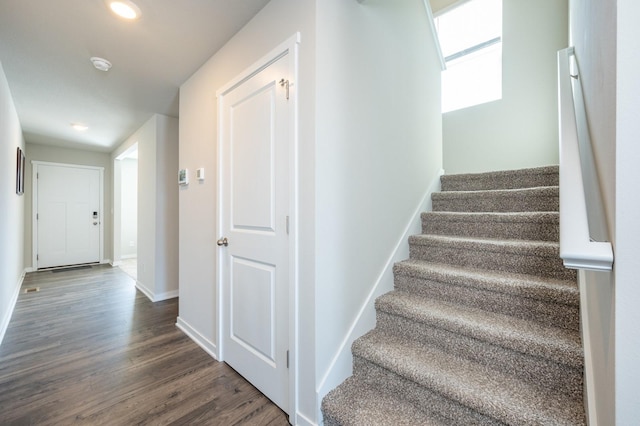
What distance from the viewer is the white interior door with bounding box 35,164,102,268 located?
5043 millimetres

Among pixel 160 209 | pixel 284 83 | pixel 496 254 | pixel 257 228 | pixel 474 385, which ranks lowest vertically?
pixel 474 385

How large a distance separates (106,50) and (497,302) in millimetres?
3173

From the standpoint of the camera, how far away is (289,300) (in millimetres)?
1469

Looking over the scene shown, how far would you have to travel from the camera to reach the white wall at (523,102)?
2900 mm

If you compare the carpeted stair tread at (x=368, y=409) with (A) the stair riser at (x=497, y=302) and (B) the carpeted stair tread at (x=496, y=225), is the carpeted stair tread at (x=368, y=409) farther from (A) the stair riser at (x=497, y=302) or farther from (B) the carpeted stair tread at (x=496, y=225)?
(B) the carpeted stair tread at (x=496, y=225)

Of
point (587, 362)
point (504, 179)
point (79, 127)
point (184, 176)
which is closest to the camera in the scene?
point (587, 362)

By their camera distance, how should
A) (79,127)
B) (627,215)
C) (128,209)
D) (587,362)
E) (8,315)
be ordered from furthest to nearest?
(128,209) → (79,127) → (8,315) → (587,362) → (627,215)

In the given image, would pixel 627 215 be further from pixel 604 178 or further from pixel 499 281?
pixel 499 281

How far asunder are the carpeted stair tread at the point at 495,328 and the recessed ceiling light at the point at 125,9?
2340 mm

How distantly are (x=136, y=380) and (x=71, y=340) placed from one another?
1.10m

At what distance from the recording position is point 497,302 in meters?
1.45

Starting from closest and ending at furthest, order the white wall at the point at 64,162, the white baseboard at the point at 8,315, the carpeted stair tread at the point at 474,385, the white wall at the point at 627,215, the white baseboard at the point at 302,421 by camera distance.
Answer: the white wall at the point at 627,215 < the carpeted stair tread at the point at 474,385 < the white baseboard at the point at 302,421 < the white baseboard at the point at 8,315 < the white wall at the point at 64,162

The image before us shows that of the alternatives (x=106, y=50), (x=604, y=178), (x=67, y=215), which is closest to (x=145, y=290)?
(x=106, y=50)

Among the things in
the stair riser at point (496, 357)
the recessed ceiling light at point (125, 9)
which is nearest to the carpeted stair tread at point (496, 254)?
the stair riser at point (496, 357)
